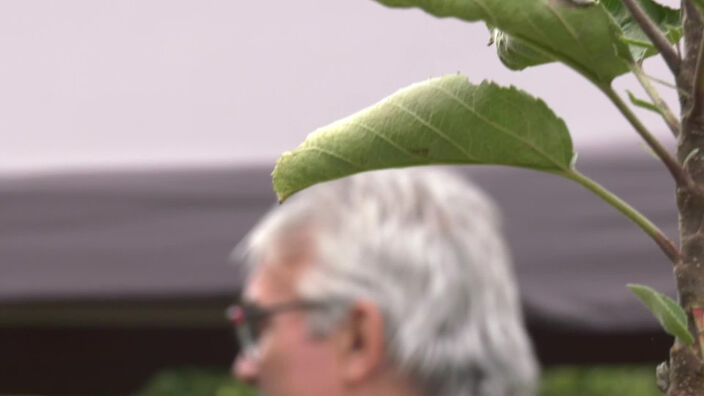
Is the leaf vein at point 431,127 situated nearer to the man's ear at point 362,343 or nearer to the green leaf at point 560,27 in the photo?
the green leaf at point 560,27

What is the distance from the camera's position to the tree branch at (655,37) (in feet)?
1.08

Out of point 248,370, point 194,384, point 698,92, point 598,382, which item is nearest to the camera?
point 698,92

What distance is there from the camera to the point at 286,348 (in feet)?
7.66

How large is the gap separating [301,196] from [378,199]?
0.72ft

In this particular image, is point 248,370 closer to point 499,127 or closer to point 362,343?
point 362,343

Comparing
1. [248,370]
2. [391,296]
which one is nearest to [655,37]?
[391,296]

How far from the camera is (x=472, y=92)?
39 cm

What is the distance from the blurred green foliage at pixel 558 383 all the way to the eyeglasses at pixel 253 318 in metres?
1.62

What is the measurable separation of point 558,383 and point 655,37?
14.2ft

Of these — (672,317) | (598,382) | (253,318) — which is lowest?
(598,382)

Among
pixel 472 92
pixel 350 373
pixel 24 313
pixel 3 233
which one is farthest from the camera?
pixel 24 313

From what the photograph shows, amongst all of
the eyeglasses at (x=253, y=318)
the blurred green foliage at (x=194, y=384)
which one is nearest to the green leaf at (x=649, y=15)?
the eyeglasses at (x=253, y=318)

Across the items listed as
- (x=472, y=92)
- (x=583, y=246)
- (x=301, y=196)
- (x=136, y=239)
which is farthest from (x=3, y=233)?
(x=472, y=92)

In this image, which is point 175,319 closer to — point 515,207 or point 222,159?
point 222,159
